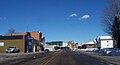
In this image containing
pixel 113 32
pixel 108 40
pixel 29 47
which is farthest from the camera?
pixel 108 40

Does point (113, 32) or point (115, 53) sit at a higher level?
point (113, 32)

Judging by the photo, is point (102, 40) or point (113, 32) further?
point (102, 40)

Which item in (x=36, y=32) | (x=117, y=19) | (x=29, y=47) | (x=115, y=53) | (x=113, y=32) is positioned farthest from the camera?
(x=36, y=32)

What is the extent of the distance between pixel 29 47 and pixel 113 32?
3966 centimetres

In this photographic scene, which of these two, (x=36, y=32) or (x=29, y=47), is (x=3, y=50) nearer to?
(x=29, y=47)

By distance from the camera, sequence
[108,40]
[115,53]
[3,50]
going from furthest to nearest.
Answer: [108,40]
[3,50]
[115,53]

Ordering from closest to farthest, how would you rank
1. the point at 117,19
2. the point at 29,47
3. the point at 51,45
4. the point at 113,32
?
1. the point at 117,19
2. the point at 113,32
3. the point at 29,47
4. the point at 51,45

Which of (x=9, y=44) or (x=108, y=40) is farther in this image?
(x=108, y=40)

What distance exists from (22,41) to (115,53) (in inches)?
1816

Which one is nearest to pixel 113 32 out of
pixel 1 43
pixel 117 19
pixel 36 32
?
pixel 117 19

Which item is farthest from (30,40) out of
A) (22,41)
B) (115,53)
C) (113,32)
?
(115,53)

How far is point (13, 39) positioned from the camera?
328 feet

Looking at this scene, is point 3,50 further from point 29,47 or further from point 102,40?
point 102,40

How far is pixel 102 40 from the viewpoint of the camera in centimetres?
13900
